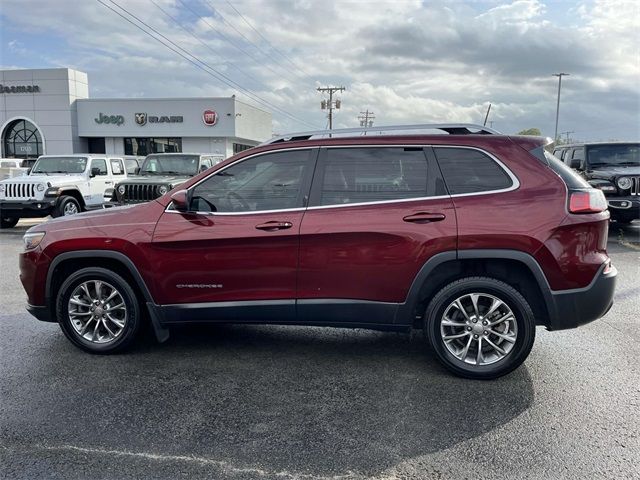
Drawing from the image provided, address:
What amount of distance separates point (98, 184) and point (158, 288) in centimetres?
1078

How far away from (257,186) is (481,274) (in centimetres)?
191

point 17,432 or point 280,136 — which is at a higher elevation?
point 280,136

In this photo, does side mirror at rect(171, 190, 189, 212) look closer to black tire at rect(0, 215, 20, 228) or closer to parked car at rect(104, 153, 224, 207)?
parked car at rect(104, 153, 224, 207)

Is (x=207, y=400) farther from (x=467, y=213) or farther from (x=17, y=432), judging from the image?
(x=467, y=213)

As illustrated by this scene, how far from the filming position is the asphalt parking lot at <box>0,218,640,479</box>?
2930 millimetres

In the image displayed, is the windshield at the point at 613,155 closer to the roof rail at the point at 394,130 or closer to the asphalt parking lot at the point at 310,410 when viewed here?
the asphalt parking lot at the point at 310,410

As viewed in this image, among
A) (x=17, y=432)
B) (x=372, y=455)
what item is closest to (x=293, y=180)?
(x=372, y=455)

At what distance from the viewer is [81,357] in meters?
4.51

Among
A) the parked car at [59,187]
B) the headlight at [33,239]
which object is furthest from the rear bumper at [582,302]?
the parked car at [59,187]

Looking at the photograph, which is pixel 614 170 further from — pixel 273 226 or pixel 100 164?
pixel 100 164

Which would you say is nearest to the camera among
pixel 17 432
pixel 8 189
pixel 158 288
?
pixel 17 432

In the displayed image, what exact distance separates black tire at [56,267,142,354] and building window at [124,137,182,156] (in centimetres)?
3698

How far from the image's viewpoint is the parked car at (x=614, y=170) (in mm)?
10867

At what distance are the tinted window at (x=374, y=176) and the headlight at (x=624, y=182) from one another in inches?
342
